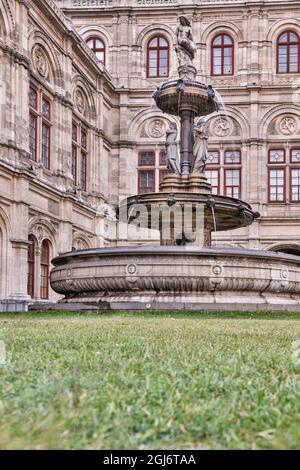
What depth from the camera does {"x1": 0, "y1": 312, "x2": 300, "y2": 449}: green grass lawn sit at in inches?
68.8

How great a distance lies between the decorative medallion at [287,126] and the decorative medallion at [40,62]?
12.0 metres

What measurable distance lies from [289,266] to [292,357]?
8819 mm

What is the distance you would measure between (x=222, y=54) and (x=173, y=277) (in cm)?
2380

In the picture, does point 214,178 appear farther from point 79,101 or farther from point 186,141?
point 186,141

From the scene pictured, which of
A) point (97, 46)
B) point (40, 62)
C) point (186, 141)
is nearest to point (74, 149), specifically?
point (40, 62)

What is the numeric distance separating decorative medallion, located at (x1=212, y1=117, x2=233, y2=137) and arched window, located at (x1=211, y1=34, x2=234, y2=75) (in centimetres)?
235

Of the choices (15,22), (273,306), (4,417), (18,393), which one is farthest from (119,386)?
(15,22)

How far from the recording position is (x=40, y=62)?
80.2ft

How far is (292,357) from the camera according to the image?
3.65 metres

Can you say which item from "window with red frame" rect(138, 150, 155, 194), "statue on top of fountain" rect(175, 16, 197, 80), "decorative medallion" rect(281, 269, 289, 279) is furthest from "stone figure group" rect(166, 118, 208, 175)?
"window with red frame" rect(138, 150, 155, 194)

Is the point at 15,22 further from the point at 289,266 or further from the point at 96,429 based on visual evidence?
the point at 96,429

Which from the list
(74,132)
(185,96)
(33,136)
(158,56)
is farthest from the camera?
(158,56)

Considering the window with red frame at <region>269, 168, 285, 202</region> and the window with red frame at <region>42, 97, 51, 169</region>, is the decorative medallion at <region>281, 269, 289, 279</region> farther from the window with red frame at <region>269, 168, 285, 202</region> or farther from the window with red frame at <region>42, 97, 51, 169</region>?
the window with red frame at <region>269, 168, 285, 202</region>

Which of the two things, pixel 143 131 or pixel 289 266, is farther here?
pixel 143 131
